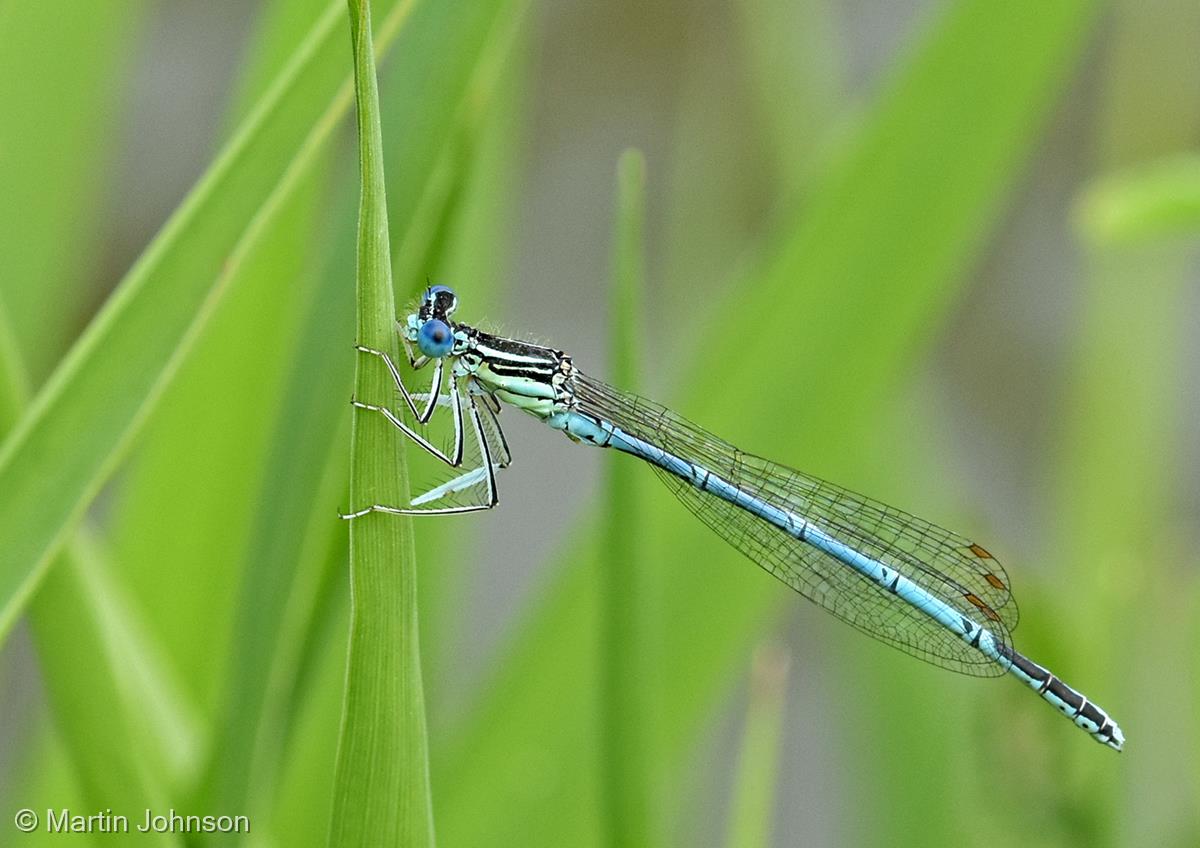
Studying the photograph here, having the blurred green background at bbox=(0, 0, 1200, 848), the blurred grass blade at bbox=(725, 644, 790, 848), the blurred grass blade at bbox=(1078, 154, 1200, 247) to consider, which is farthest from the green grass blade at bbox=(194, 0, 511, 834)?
the blurred grass blade at bbox=(1078, 154, 1200, 247)

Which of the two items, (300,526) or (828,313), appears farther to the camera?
(828,313)

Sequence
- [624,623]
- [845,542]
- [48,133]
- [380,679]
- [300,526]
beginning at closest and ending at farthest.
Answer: [380,679] < [300,526] < [624,623] < [48,133] < [845,542]

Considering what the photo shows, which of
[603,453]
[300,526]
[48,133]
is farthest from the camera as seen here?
[603,453]

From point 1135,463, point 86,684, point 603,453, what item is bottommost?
point 86,684

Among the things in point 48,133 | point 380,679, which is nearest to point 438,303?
point 48,133

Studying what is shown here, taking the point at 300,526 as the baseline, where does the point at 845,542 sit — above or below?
above

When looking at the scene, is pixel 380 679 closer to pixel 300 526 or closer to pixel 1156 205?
pixel 300 526

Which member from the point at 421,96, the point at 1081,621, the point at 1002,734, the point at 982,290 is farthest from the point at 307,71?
the point at 982,290
